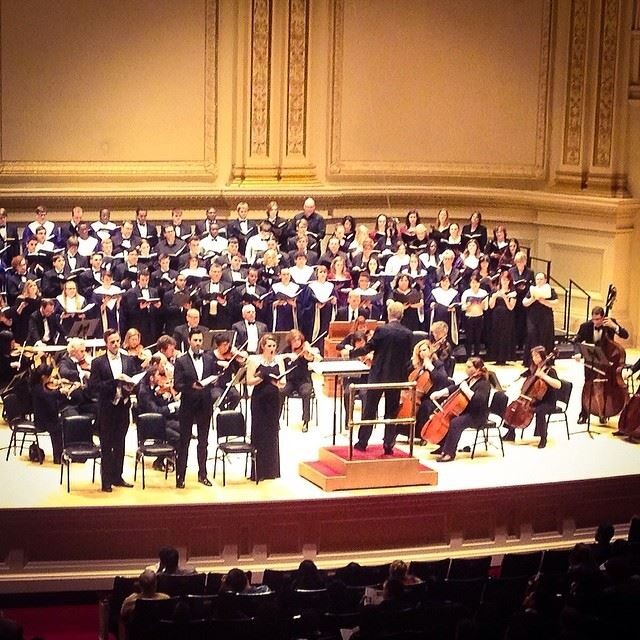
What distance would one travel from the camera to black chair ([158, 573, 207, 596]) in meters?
9.02

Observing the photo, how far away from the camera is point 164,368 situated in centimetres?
1194

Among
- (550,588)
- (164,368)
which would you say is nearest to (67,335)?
(164,368)

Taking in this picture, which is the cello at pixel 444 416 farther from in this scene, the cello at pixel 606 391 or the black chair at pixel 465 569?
the black chair at pixel 465 569

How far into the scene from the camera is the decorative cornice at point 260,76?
1803 centimetres

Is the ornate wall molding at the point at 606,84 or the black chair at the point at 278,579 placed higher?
the ornate wall molding at the point at 606,84

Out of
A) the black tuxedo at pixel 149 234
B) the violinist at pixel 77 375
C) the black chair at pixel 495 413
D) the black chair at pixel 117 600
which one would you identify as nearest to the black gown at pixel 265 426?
the violinist at pixel 77 375

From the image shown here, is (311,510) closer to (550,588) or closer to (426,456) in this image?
(426,456)

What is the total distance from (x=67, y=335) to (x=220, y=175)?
5092 millimetres

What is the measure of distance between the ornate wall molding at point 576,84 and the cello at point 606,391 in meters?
5.23

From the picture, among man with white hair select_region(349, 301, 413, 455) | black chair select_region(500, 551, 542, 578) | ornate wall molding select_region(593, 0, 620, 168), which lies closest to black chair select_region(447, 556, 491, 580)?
black chair select_region(500, 551, 542, 578)

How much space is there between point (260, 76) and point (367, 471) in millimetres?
7960

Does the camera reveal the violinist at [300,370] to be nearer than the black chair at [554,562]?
No

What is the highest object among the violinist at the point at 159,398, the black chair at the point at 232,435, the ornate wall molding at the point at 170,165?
the ornate wall molding at the point at 170,165

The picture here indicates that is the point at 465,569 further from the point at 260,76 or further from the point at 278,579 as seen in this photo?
the point at 260,76
